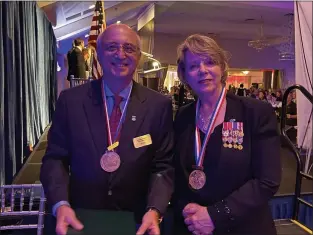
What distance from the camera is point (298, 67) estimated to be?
2.83m

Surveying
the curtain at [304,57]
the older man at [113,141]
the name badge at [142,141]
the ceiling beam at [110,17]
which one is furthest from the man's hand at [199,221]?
the ceiling beam at [110,17]

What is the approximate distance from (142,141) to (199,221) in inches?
14.6

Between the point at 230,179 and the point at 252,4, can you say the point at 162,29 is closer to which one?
the point at 252,4

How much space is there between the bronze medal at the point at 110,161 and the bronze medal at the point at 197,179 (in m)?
0.30

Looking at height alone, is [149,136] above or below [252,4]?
below

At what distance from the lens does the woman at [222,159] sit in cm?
126

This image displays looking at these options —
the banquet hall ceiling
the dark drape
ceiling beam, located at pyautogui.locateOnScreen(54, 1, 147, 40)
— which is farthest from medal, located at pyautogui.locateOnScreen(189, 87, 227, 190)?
ceiling beam, located at pyautogui.locateOnScreen(54, 1, 147, 40)

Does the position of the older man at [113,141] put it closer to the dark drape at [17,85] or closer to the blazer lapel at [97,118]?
the blazer lapel at [97,118]

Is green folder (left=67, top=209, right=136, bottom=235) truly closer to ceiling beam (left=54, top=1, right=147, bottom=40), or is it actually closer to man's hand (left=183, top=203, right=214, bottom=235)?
man's hand (left=183, top=203, right=214, bottom=235)

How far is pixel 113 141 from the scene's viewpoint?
49.0 inches

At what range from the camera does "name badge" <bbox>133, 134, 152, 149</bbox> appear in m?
1.24

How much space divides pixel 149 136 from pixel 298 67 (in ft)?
6.85

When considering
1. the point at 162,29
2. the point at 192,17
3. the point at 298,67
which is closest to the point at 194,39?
the point at 298,67

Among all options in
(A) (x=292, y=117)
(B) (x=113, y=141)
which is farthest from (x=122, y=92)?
(A) (x=292, y=117)
